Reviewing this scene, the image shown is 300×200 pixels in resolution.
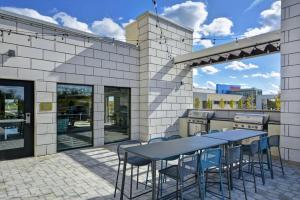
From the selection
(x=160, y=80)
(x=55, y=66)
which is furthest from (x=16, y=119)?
(x=160, y=80)

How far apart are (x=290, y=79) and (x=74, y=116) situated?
224 inches

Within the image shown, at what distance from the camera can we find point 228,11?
6.28 meters

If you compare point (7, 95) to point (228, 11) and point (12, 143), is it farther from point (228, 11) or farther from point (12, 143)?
point (228, 11)

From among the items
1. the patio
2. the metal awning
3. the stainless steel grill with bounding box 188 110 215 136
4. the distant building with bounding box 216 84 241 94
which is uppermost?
the distant building with bounding box 216 84 241 94

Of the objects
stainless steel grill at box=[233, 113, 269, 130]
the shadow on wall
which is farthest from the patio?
the shadow on wall

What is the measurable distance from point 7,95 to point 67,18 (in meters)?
2.76

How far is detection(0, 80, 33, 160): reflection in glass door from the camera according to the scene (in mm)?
4676

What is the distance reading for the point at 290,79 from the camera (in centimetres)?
465

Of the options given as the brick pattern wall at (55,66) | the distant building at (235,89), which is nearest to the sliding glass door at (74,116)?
the brick pattern wall at (55,66)

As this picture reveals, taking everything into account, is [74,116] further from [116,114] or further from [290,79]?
[290,79]

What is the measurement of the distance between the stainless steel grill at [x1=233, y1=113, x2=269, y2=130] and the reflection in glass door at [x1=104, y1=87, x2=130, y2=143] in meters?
3.57

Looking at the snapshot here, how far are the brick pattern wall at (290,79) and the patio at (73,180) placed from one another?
513mm

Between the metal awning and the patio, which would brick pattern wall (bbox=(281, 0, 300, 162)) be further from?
the patio

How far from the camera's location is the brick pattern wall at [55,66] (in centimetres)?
476
